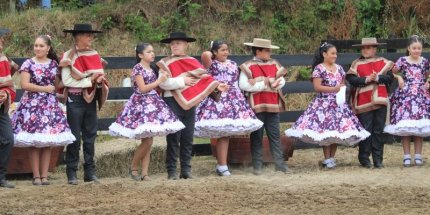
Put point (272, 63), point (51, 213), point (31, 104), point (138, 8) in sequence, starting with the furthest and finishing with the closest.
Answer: point (138, 8) → point (272, 63) → point (31, 104) → point (51, 213)

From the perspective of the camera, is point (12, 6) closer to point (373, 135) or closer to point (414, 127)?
point (373, 135)

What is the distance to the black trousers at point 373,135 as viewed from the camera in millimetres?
9938

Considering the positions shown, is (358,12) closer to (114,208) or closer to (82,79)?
(82,79)

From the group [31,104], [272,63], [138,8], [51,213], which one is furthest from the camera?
[138,8]

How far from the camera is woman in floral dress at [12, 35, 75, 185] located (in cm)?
852

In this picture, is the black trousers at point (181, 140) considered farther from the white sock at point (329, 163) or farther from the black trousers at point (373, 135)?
the black trousers at point (373, 135)

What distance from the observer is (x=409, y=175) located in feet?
29.9

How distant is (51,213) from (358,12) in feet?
35.8

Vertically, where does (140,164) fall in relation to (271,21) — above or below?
below

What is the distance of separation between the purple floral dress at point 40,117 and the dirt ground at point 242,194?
47cm

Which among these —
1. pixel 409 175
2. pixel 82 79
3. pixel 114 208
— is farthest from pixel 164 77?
pixel 409 175

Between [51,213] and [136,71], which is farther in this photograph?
[136,71]

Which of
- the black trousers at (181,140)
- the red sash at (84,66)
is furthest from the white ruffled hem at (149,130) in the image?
the red sash at (84,66)

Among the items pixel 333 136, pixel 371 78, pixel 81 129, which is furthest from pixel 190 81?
pixel 371 78
